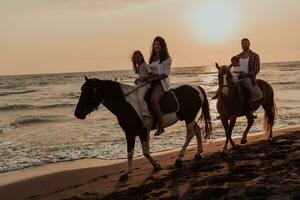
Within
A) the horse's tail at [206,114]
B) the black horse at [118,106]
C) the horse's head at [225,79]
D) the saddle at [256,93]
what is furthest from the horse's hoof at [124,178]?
the saddle at [256,93]

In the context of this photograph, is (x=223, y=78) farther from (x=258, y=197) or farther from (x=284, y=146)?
(x=258, y=197)

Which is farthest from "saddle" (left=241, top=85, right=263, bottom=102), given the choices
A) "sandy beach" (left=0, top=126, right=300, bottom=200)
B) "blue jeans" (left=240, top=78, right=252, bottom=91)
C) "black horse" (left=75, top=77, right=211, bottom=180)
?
"black horse" (left=75, top=77, right=211, bottom=180)

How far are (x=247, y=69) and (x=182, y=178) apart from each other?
445 cm

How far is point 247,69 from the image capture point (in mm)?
11523

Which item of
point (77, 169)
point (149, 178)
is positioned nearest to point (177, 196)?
point (149, 178)

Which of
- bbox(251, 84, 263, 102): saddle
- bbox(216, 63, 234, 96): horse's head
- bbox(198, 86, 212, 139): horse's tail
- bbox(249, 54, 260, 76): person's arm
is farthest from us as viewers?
bbox(251, 84, 263, 102): saddle

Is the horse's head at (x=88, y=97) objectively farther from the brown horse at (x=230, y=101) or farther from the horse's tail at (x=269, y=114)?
the horse's tail at (x=269, y=114)

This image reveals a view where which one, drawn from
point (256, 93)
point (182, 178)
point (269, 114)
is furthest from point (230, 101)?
point (182, 178)

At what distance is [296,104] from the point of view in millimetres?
26266

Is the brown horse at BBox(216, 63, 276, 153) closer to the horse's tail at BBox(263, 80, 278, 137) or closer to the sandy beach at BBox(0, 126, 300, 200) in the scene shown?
the horse's tail at BBox(263, 80, 278, 137)

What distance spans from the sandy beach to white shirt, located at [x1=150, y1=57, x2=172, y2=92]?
175 centimetres

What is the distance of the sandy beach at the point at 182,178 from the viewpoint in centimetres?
674

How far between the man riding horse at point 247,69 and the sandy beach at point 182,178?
1277mm

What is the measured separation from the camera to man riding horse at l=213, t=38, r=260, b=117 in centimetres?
1116
